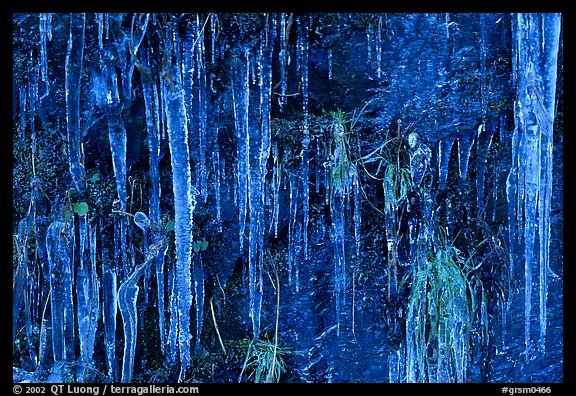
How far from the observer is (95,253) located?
9.75ft

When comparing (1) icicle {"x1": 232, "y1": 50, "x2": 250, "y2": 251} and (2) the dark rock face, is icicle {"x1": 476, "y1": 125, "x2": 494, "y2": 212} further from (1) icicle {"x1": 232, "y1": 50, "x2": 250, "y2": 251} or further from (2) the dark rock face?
(1) icicle {"x1": 232, "y1": 50, "x2": 250, "y2": 251}

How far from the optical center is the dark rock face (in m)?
2.87

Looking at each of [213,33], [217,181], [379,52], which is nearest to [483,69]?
[379,52]

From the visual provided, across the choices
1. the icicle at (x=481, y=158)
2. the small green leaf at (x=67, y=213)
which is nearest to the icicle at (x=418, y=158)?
the icicle at (x=481, y=158)

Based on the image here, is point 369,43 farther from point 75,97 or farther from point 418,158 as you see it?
point 75,97

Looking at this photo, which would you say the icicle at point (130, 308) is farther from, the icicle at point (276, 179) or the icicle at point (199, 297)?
the icicle at point (276, 179)

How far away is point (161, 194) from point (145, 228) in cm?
21

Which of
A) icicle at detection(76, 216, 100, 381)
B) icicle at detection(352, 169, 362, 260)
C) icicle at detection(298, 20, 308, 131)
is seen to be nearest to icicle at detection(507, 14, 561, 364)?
icicle at detection(352, 169, 362, 260)

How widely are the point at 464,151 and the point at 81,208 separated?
6.96 feet

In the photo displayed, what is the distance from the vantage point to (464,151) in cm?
297

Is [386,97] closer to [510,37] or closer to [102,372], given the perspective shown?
[510,37]

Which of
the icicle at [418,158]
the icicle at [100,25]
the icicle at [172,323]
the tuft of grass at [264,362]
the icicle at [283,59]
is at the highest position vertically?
the icicle at [100,25]

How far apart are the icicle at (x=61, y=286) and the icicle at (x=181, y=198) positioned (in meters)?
0.59

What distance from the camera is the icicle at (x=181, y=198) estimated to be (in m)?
2.85
